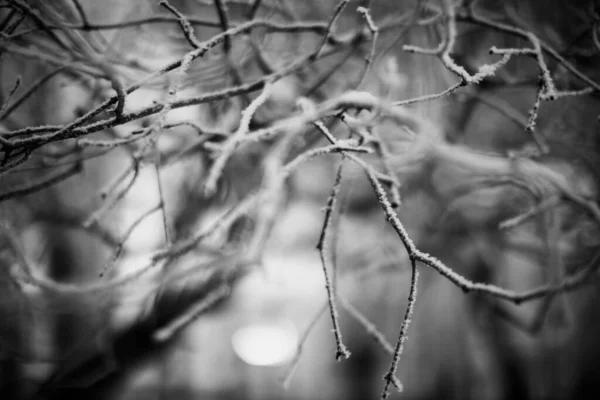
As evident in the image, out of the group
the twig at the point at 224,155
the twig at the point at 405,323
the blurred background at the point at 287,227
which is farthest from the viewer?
the blurred background at the point at 287,227

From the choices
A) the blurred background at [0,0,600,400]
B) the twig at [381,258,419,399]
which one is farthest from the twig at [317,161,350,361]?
the blurred background at [0,0,600,400]

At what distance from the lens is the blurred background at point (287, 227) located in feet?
5.44

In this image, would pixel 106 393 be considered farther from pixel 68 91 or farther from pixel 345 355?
pixel 345 355

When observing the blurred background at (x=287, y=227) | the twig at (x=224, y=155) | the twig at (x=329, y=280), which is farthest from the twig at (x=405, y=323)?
the twig at (x=224, y=155)

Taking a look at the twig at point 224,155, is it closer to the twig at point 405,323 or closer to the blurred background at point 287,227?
the blurred background at point 287,227

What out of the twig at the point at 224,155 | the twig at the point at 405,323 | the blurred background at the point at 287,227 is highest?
the blurred background at the point at 287,227

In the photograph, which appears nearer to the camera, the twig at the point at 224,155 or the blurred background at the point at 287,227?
the twig at the point at 224,155

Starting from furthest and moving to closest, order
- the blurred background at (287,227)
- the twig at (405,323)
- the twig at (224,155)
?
1. the blurred background at (287,227)
2. the twig at (405,323)
3. the twig at (224,155)

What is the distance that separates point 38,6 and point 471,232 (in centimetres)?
311

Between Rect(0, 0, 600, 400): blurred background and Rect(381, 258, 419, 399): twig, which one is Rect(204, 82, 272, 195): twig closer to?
Rect(0, 0, 600, 400): blurred background

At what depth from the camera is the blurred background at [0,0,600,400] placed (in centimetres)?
166

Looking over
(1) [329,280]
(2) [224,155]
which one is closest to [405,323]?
(1) [329,280]

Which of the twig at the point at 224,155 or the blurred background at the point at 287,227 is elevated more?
the blurred background at the point at 287,227

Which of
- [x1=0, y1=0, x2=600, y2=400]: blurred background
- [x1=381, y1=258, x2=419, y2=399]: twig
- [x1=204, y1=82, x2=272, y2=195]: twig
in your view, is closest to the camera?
[x1=204, y1=82, x2=272, y2=195]: twig
